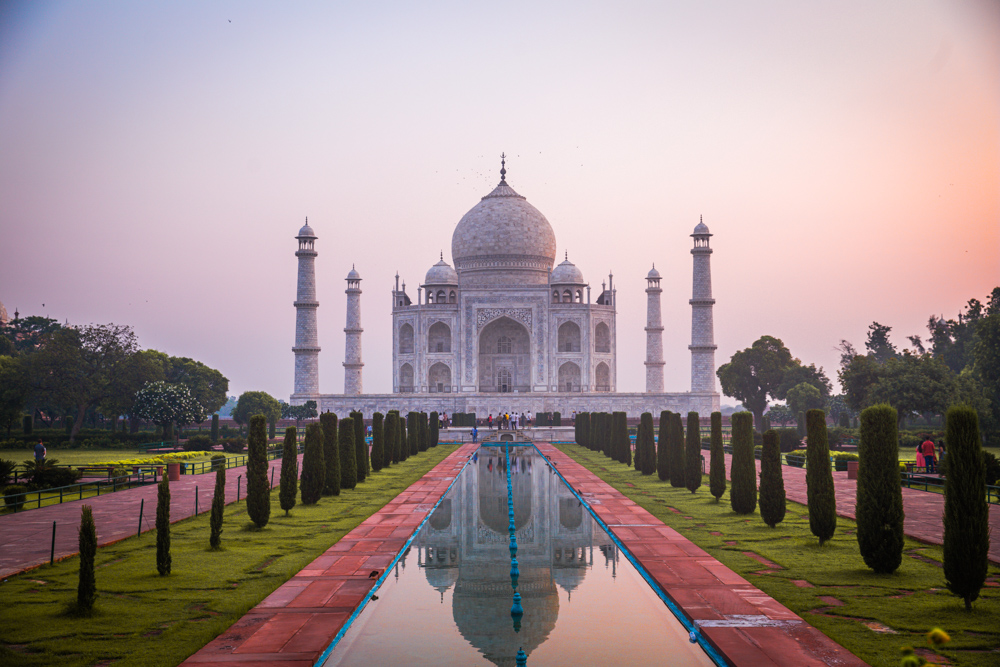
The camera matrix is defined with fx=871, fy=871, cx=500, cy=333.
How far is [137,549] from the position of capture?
10.1m

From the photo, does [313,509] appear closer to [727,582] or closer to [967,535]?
[727,582]

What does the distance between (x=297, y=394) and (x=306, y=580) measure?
34780 millimetres

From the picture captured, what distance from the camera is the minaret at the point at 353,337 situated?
4659 cm

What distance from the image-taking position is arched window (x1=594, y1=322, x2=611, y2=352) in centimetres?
4769

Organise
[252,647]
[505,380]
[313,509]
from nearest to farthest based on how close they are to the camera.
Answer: [252,647]
[313,509]
[505,380]

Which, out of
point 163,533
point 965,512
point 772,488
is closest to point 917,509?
point 772,488

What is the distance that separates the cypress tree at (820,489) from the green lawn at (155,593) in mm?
5634

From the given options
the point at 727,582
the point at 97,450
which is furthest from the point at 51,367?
the point at 727,582

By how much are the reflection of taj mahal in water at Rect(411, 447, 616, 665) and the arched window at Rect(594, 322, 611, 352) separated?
31.3 m

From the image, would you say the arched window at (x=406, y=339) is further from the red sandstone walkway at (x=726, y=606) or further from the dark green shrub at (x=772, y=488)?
the dark green shrub at (x=772, y=488)

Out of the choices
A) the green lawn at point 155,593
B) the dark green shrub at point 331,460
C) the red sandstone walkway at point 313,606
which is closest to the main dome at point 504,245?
the dark green shrub at point 331,460

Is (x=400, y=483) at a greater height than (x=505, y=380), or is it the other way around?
(x=505, y=380)

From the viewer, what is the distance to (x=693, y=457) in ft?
51.6

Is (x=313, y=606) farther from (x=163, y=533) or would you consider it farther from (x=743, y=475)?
(x=743, y=475)
